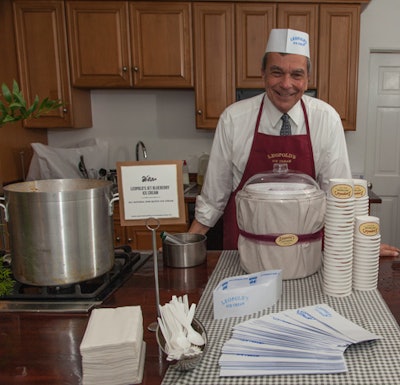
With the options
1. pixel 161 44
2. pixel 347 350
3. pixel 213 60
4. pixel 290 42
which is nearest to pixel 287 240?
pixel 347 350

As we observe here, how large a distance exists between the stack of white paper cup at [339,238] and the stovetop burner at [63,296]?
0.56 m

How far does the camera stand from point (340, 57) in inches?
109

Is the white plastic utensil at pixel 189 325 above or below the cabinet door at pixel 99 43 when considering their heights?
below

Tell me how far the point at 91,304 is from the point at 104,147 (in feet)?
7.45

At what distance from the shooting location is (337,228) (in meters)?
0.97

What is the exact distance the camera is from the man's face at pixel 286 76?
1.56 meters

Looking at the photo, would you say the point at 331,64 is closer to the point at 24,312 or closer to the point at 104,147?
the point at 104,147

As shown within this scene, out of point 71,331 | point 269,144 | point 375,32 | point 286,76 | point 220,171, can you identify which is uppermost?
point 375,32

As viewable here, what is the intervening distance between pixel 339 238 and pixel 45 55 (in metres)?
2.60

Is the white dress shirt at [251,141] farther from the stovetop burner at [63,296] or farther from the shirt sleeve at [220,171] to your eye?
the stovetop burner at [63,296]

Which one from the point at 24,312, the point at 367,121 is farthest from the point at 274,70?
the point at 367,121

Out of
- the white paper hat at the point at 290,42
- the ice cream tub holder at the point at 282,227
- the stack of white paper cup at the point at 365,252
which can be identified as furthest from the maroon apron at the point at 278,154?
the stack of white paper cup at the point at 365,252

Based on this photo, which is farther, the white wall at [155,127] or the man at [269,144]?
the white wall at [155,127]

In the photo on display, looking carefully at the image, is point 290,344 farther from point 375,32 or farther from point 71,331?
Result: point 375,32
